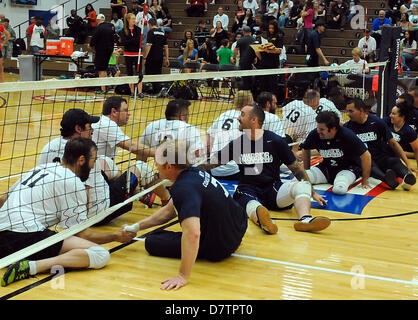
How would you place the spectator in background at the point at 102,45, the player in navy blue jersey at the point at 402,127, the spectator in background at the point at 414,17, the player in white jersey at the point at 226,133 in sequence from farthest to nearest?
the spectator in background at the point at 414,17, the spectator in background at the point at 102,45, the player in navy blue jersey at the point at 402,127, the player in white jersey at the point at 226,133

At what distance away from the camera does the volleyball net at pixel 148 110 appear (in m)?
Result: 4.76

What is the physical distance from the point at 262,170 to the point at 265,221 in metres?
0.83

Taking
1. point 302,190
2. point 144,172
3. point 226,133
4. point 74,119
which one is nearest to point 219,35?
point 226,133

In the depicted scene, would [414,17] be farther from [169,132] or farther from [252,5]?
[169,132]

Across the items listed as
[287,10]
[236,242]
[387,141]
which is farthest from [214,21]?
[236,242]

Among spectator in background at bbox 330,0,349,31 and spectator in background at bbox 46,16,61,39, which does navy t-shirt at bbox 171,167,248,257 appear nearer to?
spectator in background at bbox 330,0,349,31

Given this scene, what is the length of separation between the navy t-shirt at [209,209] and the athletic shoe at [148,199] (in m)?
1.78

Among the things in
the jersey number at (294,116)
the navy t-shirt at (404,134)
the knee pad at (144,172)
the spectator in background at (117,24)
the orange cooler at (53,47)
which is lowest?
the knee pad at (144,172)

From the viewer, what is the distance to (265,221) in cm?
527

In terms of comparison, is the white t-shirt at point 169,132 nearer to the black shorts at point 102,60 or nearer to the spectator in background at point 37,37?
the black shorts at point 102,60

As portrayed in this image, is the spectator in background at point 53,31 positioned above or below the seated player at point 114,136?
above

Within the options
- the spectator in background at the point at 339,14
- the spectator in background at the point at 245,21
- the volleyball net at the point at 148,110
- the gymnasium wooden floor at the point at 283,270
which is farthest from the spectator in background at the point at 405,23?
the gymnasium wooden floor at the point at 283,270

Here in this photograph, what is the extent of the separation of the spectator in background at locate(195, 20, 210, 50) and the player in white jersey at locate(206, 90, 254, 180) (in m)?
14.3
